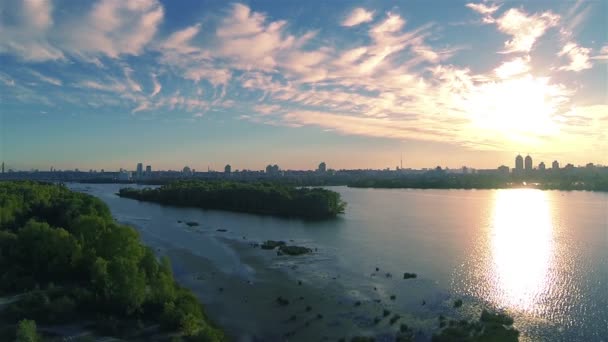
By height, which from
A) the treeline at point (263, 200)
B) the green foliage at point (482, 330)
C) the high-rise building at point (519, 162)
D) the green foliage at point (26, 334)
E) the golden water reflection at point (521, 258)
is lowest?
the green foliage at point (482, 330)

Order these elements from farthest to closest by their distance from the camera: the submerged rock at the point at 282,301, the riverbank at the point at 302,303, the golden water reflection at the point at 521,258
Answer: the golden water reflection at the point at 521,258 < the submerged rock at the point at 282,301 < the riverbank at the point at 302,303

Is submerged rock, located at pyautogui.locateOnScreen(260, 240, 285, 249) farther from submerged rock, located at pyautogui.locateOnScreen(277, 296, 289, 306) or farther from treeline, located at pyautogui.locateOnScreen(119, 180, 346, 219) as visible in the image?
treeline, located at pyautogui.locateOnScreen(119, 180, 346, 219)

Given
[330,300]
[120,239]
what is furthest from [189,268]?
[330,300]

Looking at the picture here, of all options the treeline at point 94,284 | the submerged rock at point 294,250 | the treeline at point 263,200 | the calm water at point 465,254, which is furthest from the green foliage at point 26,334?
the treeline at point 263,200

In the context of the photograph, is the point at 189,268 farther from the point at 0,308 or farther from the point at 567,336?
the point at 567,336

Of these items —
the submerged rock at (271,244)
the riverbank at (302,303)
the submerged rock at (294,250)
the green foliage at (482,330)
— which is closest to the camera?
the green foliage at (482,330)

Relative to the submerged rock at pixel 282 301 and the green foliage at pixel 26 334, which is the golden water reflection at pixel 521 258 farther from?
the green foliage at pixel 26 334
